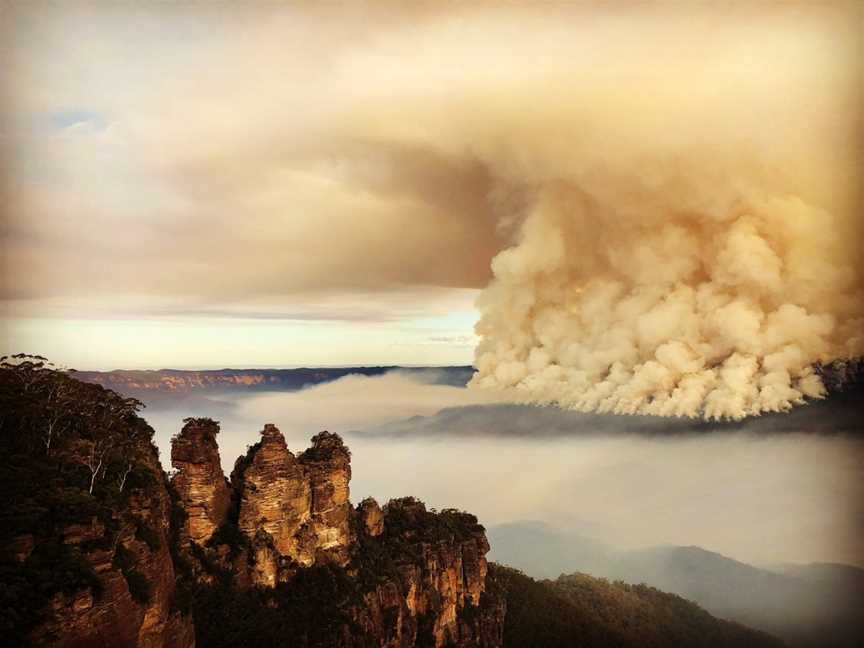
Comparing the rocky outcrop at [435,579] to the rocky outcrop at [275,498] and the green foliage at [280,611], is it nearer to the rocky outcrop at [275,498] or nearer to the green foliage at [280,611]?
the green foliage at [280,611]

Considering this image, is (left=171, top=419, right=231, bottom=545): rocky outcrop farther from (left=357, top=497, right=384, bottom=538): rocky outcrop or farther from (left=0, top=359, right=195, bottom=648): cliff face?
(left=357, top=497, right=384, bottom=538): rocky outcrop

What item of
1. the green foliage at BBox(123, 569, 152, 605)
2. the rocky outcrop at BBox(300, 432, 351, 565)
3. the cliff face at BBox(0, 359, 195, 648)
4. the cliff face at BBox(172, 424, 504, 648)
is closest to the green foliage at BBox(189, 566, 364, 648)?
the cliff face at BBox(172, 424, 504, 648)

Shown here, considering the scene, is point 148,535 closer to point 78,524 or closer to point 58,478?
point 58,478

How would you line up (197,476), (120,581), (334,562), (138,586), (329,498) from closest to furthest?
(120,581) → (138,586) → (197,476) → (334,562) → (329,498)

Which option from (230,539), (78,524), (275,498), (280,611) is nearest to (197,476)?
(230,539)

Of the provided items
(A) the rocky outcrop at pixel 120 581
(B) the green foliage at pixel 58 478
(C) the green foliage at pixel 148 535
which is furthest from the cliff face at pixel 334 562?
(C) the green foliage at pixel 148 535
